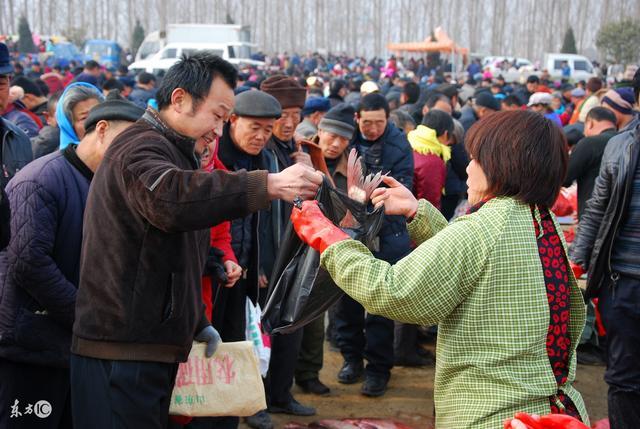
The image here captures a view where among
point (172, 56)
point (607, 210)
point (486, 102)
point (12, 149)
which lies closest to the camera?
point (607, 210)

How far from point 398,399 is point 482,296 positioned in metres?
3.32

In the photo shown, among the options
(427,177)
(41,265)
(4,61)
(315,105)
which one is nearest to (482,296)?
(41,265)

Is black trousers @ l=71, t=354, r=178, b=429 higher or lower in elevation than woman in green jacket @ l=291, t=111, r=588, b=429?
lower

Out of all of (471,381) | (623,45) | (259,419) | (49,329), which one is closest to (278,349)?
(259,419)

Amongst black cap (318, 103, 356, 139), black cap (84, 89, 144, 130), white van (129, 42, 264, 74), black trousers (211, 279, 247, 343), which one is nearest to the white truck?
white van (129, 42, 264, 74)

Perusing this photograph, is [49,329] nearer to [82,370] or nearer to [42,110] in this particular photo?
[82,370]

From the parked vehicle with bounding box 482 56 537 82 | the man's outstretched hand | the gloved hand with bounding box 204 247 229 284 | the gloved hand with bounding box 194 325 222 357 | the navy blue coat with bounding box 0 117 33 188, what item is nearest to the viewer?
the man's outstretched hand

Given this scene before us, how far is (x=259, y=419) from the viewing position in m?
4.78

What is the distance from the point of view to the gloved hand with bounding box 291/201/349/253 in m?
2.36

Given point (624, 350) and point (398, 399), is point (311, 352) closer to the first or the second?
point (398, 399)

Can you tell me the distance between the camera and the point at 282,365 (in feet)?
16.2

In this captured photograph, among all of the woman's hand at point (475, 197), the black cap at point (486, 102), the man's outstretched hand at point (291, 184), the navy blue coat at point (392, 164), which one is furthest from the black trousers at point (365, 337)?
the black cap at point (486, 102)

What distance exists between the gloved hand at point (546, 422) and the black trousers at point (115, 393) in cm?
122

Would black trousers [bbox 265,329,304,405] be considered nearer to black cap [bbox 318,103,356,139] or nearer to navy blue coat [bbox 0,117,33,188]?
black cap [bbox 318,103,356,139]
